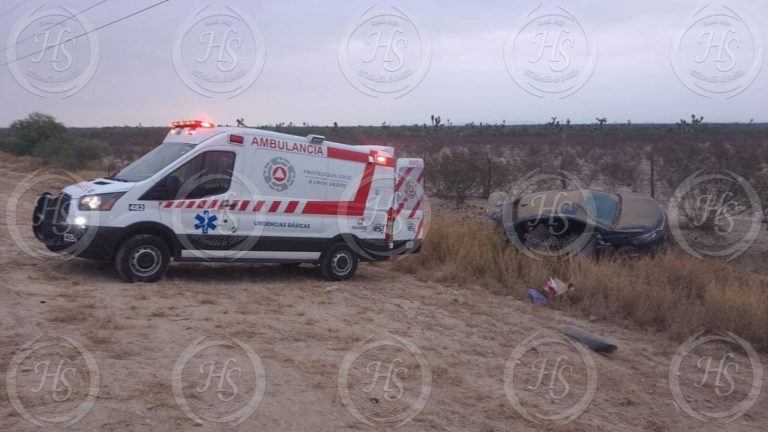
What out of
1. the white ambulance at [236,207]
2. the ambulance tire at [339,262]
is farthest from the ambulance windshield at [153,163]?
the ambulance tire at [339,262]

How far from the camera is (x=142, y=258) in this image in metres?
9.32

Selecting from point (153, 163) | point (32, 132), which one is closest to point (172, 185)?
point (153, 163)

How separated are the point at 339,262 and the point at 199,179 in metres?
2.55

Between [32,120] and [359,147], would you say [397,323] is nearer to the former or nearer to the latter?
[359,147]

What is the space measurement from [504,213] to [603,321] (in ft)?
14.5

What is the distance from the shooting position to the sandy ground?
5332 millimetres

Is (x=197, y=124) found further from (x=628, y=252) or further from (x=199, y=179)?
(x=628, y=252)

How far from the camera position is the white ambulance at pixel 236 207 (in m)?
9.16

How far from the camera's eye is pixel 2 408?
4.82m

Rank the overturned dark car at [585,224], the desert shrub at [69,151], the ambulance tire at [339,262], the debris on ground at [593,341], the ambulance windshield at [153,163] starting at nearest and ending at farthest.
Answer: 1. the debris on ground at [593,341]
2. the ambulance windshield at [153,163]
3. the ambulance tire at [339,262]
4. the overturned dark car at [585,224]
5. the desert shrub at [69,151]

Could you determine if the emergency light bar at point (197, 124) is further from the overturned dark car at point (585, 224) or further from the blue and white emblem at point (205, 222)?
the overturned dark car at point (585, 224)

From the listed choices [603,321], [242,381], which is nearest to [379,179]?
[603,321]

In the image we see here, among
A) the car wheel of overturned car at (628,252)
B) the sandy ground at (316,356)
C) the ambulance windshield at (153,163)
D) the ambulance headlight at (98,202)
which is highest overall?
the ambulance windshield at (153,163)

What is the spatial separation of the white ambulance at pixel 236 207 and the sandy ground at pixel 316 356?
0.52 meters
